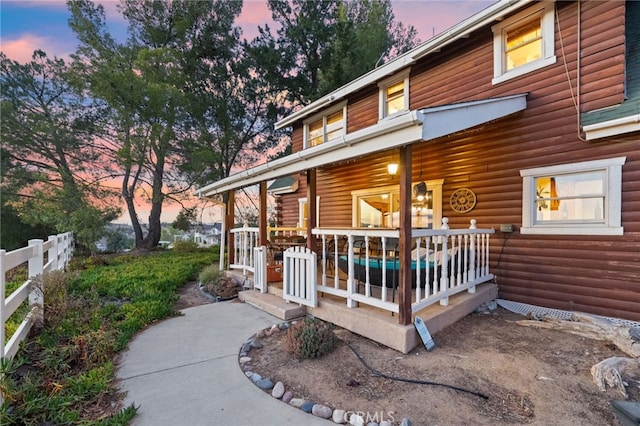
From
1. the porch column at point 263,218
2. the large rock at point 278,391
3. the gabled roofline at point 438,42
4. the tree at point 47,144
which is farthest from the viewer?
the tree at point 47,144

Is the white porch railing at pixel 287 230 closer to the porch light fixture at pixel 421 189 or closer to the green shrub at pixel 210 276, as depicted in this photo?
the green shrub at pixel 210 276

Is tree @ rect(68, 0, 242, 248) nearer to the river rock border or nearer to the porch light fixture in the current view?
the porch light fixture

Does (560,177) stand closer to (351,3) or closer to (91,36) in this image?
(351,3)

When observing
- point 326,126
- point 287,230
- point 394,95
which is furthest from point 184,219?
point 394,95

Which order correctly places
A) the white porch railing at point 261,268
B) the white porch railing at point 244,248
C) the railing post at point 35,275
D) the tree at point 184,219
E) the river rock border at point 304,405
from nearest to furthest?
the river rock border at point 304,405 < the railing post at point 35,275 < the white porch railing at point 261,268 < the white porch railing at point 244,248 < the tree at point 184,219

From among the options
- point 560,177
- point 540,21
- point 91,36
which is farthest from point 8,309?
point 91,36

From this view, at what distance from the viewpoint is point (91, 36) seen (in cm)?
1295

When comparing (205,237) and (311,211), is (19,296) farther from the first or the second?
(205,237)

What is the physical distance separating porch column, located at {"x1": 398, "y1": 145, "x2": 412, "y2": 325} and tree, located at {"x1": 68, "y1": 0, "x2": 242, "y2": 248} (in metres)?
12.4

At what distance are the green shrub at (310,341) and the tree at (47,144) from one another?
11.7 m

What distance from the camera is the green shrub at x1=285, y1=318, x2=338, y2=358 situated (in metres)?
3.21

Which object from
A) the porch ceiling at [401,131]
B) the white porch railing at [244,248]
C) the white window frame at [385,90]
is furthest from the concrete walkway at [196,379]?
the white window frame at [385,90]

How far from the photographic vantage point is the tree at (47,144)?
1230 centimetres

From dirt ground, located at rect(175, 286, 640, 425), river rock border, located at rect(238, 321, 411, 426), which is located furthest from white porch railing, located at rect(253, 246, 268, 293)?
river rock border, located at rect(238, 321, 411, 426)
